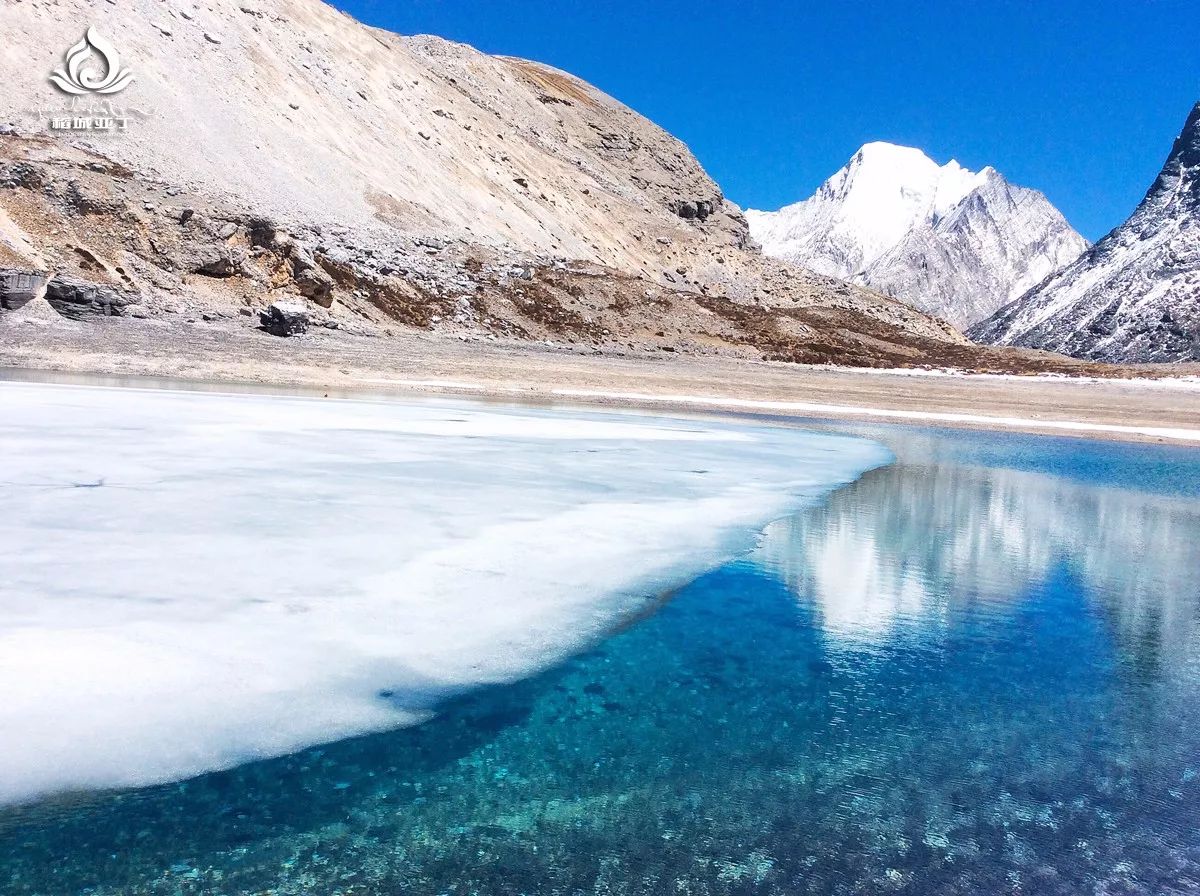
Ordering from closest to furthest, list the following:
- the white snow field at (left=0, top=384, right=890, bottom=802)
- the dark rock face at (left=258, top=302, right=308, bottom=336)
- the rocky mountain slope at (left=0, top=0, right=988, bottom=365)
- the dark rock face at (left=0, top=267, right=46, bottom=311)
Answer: the white snow field at (left=0, top=384, right=890, bottom=802)
the dark rock face at (left=0, top=267, right=46, bottom=311)
the dark rock face at (left=258, top=302, right=308, bottom=336)
the rocky mountain slope at (left=0, top=0, right=988, bottom=365)

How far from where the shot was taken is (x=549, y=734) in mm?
4500

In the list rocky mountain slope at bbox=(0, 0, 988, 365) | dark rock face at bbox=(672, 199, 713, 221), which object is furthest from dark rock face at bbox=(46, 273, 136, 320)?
dark rock face at bbox=(672, 199, 713, 221)

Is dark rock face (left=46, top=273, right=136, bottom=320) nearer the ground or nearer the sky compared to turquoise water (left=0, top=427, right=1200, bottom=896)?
nearer the sky

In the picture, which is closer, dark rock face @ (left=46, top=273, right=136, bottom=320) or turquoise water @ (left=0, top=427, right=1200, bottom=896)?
turquoise water @ (left=0, top=427, right=1200, bottom=896)

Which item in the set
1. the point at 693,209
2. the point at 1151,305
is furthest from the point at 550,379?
the point at 1151,305

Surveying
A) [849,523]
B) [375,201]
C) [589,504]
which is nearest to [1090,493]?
[849,523]

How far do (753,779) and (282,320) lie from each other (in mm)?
27312

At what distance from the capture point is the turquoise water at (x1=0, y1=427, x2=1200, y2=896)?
3.35 m

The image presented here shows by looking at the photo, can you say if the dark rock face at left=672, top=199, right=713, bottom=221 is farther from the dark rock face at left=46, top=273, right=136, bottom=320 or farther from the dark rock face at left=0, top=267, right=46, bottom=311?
the dark rock face at left=0, top=267, right=46, bottom=311

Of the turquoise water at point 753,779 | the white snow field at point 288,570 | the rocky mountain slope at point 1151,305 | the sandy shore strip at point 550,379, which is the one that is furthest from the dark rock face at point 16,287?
the rocky mountain slope at point 1151,305

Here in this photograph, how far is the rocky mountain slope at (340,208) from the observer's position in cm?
3053

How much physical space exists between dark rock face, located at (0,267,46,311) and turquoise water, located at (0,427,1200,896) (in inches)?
960

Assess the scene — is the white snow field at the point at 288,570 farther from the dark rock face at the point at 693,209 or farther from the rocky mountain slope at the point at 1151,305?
the rocky mountain slope at the point at 1151,305

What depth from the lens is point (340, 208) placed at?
40.9 meters
